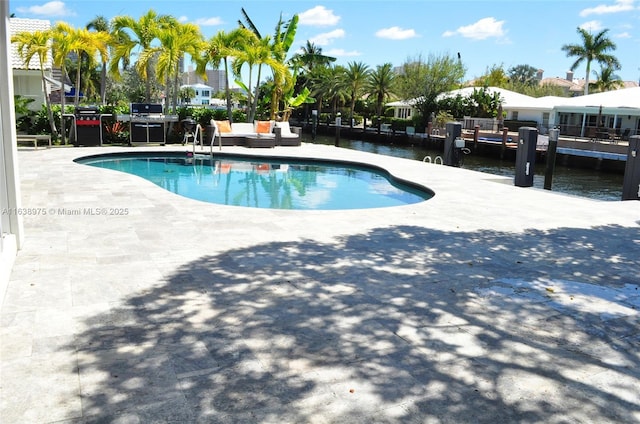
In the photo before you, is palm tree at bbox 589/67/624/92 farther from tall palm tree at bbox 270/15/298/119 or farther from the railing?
tall palm tree at bbox 270/15/298/119

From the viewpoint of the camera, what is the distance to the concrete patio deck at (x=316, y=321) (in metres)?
3.04

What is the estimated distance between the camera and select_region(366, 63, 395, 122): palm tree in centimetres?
5219

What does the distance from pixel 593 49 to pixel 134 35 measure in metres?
53.9

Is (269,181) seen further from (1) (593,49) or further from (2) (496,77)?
(1) (593,49)

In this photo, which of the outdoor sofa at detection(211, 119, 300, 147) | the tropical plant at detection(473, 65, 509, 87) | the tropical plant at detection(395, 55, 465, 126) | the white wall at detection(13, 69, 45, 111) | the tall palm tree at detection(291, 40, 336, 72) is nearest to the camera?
the outdoor sofa at detection(211, 119, 300, 147)

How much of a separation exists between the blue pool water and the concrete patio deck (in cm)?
342

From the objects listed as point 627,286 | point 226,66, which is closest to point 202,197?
point 627,286

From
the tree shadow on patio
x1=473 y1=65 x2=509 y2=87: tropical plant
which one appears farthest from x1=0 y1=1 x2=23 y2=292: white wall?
x1=473 y1=65 x2=509 y2=87: tropical plant

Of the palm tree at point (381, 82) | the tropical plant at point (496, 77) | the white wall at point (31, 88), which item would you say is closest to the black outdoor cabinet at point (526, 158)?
the white wall at point (31, 88)

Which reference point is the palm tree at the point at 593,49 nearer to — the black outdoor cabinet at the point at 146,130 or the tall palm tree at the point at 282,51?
the tall palm tree at the point at 282,51

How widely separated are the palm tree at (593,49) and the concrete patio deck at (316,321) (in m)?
59.1

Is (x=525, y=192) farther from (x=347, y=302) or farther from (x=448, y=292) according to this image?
(x=347, y=302)

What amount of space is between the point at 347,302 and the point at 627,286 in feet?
9.34

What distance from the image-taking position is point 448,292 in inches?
195
